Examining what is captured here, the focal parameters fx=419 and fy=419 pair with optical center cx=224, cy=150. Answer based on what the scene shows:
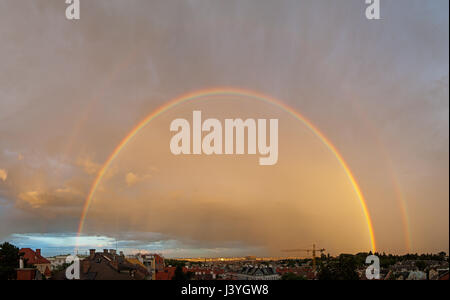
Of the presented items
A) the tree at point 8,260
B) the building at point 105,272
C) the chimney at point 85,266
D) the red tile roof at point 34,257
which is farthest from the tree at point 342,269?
the red tile roof at point 34,257

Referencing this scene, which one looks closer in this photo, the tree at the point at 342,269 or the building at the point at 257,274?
the tree at the point at 342,269

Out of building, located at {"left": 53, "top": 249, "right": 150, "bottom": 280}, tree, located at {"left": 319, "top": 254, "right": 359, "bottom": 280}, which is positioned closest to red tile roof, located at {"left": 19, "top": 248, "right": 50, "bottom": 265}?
building, located at {"left": 53, "top": 249, "right": 150, "bottom": 280}

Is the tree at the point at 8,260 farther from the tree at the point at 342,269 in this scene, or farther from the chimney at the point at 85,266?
the tree at the point at 342,269

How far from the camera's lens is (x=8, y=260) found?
43281 millimetres

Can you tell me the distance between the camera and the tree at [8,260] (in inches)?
1631

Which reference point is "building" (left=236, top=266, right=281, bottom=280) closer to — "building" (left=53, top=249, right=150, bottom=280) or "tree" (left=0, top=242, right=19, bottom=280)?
"building" (left=53, top=249, right=150, bottom=280)
